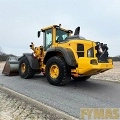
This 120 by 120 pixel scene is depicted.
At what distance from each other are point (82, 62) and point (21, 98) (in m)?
2.38

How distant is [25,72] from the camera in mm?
10016

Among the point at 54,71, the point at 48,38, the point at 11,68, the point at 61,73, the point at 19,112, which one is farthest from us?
the point at 11,68

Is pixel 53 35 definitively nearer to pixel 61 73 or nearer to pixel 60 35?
pixel 60 35

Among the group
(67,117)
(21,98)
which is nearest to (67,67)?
(21,98)

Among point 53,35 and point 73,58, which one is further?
point 53,35

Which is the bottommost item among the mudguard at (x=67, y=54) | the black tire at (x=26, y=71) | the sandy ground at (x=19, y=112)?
the sandy ground at (x=19, y=112)

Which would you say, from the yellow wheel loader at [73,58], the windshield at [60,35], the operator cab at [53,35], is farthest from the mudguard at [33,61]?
the windshield at [60,35]

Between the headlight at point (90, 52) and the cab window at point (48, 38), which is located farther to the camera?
the cab window at point (48, 38)

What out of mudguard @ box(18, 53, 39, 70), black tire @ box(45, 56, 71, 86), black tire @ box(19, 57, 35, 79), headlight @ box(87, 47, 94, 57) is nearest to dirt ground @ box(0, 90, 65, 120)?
black tire @ box(45, 56, 71, 86)

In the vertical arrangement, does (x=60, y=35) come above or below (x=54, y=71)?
above

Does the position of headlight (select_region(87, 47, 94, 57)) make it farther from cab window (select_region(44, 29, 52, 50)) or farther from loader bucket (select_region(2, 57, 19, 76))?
loader bucket (select_region(2, 57, 19, 76))

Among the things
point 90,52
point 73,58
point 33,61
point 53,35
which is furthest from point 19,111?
point 33,61

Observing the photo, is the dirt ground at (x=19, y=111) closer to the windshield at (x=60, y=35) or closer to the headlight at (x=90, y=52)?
the headlight at (x=90, y=52)

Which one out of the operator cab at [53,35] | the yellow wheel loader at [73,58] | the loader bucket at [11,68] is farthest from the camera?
the loader bucket at [11,68]
